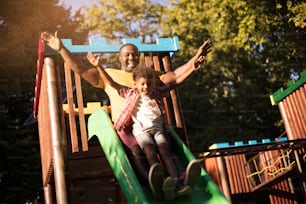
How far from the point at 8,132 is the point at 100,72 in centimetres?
669

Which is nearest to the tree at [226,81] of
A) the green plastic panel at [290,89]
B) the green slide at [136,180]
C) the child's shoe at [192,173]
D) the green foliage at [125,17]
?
the green foliage at [125,17]

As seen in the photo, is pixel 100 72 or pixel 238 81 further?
pixel 238 81

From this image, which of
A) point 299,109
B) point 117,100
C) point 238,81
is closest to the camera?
point 117,100

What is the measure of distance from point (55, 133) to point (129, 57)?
816 mm

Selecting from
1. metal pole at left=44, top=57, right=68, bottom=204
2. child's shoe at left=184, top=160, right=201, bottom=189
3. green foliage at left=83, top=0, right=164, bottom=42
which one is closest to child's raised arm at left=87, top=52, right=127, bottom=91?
metal pole at left=44, top=57, right=68, bottom=204

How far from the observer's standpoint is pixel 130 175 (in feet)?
7.86

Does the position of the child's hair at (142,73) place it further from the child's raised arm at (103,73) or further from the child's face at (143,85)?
the child's raised arm at (103,73)

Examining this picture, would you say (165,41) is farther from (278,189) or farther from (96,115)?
(278,189)

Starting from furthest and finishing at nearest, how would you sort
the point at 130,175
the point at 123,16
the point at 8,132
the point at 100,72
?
1. the point at 123,16
2. the point at 8,132
3. the point at 100,72
4. the point at 130,175

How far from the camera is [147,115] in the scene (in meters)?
2.71

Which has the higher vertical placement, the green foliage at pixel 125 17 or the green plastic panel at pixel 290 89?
the green foliage at pixel 125 17

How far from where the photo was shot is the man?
2518mm

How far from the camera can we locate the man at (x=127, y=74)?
8.26ft

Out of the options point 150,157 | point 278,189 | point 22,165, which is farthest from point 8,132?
point 150,157
